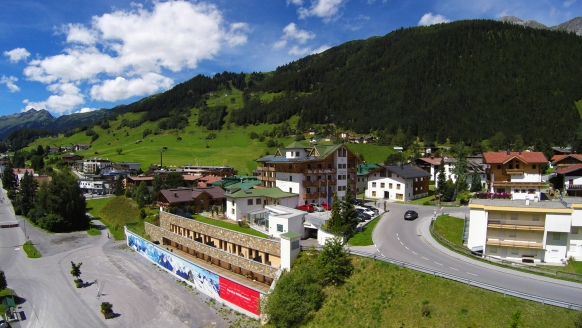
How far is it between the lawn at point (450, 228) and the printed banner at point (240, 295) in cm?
2207

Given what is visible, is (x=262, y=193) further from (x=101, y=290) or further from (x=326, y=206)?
(x=101, y=290)

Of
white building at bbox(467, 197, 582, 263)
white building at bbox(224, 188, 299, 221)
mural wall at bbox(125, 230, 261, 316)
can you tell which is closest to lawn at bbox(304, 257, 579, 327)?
mural wall at bbox(125, 230, 261, 316)

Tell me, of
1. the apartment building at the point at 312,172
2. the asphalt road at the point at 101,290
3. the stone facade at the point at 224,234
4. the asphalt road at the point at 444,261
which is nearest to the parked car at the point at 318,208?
the apartment building at the point at 312,172

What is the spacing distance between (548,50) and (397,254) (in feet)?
756

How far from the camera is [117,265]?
163 ft

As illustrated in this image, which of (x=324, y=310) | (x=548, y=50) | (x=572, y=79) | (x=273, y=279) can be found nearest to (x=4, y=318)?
(x=273, y=279)

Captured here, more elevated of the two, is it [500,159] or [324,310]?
[500,159]

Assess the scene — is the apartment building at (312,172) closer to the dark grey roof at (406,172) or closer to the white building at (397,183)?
the white building at (397,183)

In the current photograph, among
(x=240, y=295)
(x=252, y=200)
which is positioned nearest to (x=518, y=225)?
(x=240, y=295)

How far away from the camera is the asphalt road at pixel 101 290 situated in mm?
34438

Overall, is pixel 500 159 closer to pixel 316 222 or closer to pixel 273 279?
pixel 316 222

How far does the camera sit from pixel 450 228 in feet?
134

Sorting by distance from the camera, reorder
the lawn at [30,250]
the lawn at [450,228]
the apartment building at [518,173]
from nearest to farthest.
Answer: the lawn at [450,228] < the apartment building at [518,173] < the lawn at [30,250]

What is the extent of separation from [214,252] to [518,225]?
114 feet
